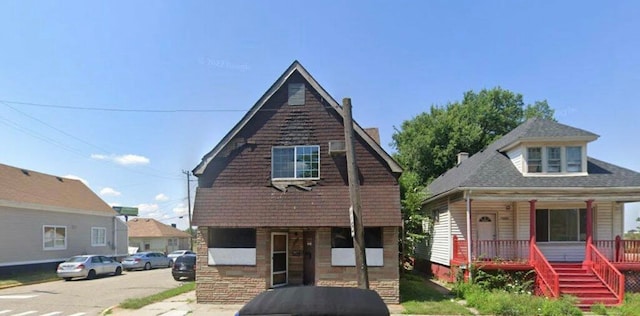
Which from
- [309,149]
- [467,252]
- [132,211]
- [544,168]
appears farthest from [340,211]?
[132,211]

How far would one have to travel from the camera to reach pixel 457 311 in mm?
12398

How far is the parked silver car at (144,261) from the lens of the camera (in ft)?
101

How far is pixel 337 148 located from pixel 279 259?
4.68 m

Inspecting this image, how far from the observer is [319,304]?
15.8 ft

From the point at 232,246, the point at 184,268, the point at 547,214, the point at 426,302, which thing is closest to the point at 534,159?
the point at 547,214

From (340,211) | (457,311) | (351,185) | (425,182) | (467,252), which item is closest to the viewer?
(351,185)

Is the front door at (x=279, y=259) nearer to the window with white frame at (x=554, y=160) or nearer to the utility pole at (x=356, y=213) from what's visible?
the utility pole at (x=356, y=213)

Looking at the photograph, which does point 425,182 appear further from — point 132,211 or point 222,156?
point 132,211

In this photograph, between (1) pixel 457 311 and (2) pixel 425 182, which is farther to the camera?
(2) pixel 425 182

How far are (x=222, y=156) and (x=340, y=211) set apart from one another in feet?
15.6

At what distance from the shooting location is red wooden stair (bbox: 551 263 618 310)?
552 inches

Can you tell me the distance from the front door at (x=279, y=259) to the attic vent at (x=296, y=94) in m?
4.86

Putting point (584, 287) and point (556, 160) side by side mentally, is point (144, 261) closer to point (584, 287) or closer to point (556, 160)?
point (556, 160)

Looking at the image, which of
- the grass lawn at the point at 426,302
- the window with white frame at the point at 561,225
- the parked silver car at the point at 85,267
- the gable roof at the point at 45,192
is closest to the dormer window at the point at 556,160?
the window with white frame at the point at 561,225
